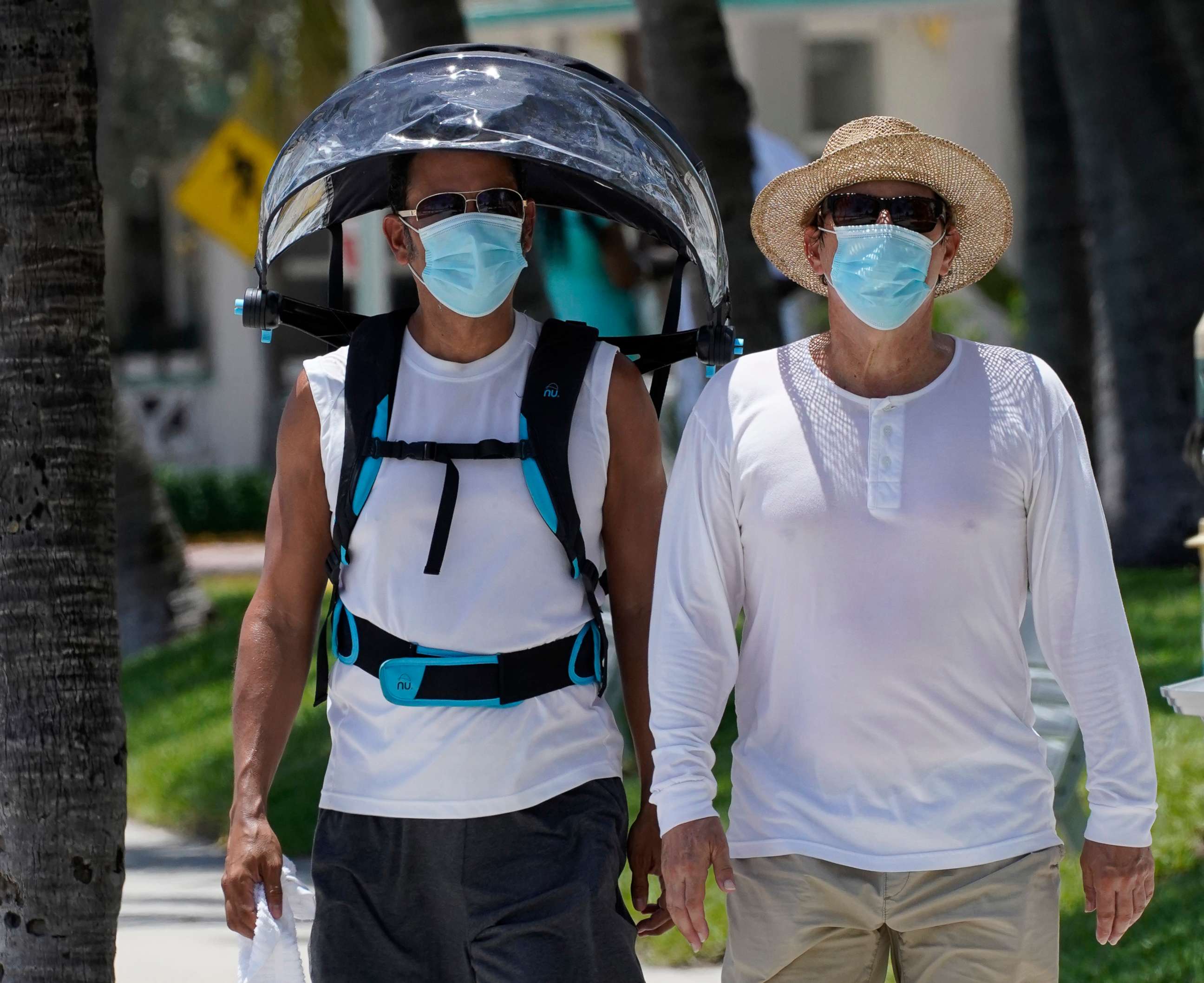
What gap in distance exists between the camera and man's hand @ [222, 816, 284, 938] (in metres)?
3.15

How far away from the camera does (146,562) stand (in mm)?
11867

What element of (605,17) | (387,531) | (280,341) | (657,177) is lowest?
(280,341)

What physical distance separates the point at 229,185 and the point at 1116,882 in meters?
11.3

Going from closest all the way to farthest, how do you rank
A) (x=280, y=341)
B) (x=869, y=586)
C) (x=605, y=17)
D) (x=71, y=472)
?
1. (x=869, y=586)
2. (x=71, y=472)
3. (x=605, y=17)
4. (x=280, y=341)

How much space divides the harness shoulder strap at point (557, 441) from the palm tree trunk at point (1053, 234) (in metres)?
9.27

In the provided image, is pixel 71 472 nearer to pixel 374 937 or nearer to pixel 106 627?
pixel 106 627

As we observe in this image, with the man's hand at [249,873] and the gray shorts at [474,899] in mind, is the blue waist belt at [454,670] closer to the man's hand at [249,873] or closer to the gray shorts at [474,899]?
the gray shorts at [474,899]

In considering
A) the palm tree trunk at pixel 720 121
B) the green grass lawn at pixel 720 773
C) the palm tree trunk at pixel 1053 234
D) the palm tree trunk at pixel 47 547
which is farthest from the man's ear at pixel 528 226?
the palm tree trunk at pixel 1053 234

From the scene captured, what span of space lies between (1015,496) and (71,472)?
1.73 meters

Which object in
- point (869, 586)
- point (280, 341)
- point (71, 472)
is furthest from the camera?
point (280, 341)

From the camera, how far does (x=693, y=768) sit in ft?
9.96

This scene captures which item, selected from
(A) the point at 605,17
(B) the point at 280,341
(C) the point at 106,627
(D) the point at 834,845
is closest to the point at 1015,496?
(D) the point at 834,845

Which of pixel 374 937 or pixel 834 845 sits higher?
pixel 834 845

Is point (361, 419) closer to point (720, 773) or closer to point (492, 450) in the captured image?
point (492, 450)
